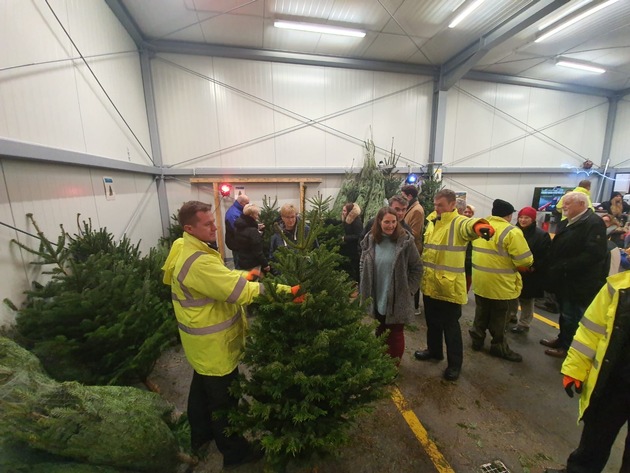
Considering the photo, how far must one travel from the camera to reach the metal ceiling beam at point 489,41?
537 cm

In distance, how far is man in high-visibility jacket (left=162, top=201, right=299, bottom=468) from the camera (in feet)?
5.94

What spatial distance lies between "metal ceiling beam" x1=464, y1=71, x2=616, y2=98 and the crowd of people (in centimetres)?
655

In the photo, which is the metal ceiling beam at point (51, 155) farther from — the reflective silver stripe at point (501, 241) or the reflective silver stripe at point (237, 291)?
the reflective silver stripe at point (501, 241)

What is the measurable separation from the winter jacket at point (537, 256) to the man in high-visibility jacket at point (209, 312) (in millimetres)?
4016

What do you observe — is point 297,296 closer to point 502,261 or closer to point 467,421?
point 467,421

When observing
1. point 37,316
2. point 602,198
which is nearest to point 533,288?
point 37,316

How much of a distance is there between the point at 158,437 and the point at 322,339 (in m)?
1.33

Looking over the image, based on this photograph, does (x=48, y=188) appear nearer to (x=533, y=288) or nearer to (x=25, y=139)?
(x=25, y=139)

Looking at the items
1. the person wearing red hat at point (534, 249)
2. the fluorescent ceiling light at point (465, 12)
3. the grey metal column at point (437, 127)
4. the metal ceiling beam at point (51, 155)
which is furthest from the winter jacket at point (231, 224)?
the grey metal column at point (437, 127)

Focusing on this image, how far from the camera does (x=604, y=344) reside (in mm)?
1667

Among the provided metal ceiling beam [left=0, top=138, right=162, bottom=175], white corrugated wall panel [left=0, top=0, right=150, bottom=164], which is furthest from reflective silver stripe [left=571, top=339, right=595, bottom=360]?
white corrugated wall panel [left=0, top=0, right=150, bottom=164]

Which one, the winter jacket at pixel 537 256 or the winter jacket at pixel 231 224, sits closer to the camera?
Result: the winter jacket at pixel 537 256

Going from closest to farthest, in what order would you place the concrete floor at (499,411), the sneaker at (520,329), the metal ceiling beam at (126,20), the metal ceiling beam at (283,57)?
the concrete floor at (499,411) < the sneaker at (520,329) < the metal ceiling beam at (126,20) < the metal ceiling beam at (283,57)

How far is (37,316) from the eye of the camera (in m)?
2.20
